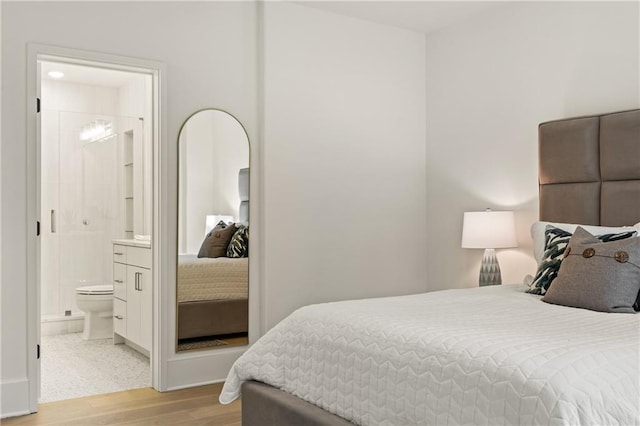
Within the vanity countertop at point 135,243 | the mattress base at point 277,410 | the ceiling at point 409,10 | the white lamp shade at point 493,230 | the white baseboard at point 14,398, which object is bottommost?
the white baseboard at point 14,398

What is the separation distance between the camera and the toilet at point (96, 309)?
5559 mm

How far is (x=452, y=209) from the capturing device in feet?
15.5

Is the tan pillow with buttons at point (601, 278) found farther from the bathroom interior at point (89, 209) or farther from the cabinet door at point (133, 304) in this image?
the bathroom interior at point (89, 209)

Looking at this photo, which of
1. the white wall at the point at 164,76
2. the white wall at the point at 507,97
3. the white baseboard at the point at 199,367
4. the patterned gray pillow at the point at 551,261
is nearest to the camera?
the patterned gray pillow at the point at 551,261

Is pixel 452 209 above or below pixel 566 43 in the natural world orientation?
below

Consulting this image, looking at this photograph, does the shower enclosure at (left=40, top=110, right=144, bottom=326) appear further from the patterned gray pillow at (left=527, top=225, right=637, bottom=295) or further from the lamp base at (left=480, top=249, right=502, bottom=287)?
the patterned gray pillow at (left=527, top=225, right=637, bottom=295)

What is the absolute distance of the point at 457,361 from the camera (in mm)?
1830

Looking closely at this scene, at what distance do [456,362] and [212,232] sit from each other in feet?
8.36

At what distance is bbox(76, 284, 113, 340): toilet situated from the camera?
5559 millimetres

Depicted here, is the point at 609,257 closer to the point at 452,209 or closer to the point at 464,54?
the point at 452,209

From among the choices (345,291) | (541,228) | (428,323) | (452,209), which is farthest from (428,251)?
(428,323)

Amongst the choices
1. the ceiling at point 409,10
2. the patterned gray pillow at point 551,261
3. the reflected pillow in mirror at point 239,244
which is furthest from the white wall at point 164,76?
the patterned gray pillow at point 551,261

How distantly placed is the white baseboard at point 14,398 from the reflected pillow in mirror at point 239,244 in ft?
4.75

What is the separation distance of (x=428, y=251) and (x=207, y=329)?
1909 millimetres
